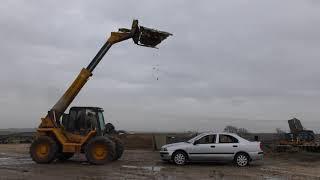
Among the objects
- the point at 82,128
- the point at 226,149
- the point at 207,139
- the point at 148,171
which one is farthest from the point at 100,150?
the point at 226,149

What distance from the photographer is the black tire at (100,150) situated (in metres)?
23.4

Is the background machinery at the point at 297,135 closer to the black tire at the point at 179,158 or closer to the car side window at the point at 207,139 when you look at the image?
the car side window at the point at 207,139

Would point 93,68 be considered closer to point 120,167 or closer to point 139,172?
point 120,167

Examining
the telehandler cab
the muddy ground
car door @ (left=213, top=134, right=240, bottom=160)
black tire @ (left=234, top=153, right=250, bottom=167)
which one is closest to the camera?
the muddy ground

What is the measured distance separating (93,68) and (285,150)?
14010 millimetres

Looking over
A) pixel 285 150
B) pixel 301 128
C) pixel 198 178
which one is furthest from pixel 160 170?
pixel 301 128

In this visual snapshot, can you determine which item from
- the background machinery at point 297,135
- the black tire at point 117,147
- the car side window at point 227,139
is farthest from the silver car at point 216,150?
the background machinery at point 297,135

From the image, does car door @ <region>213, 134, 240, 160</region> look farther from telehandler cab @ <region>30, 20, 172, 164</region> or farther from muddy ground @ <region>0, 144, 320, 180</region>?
telehandler cab @ <region>30, 20, 172, 164</region>

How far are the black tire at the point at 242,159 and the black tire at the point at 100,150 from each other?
17.2 ft

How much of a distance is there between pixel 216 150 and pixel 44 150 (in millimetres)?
7458

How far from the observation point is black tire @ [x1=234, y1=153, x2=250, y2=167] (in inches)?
919

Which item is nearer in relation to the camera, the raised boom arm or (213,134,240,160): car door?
(213,134,240,160): car door

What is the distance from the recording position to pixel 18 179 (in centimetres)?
1700

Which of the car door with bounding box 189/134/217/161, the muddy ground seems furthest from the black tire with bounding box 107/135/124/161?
the car door with bounding box 189/134/217/161
